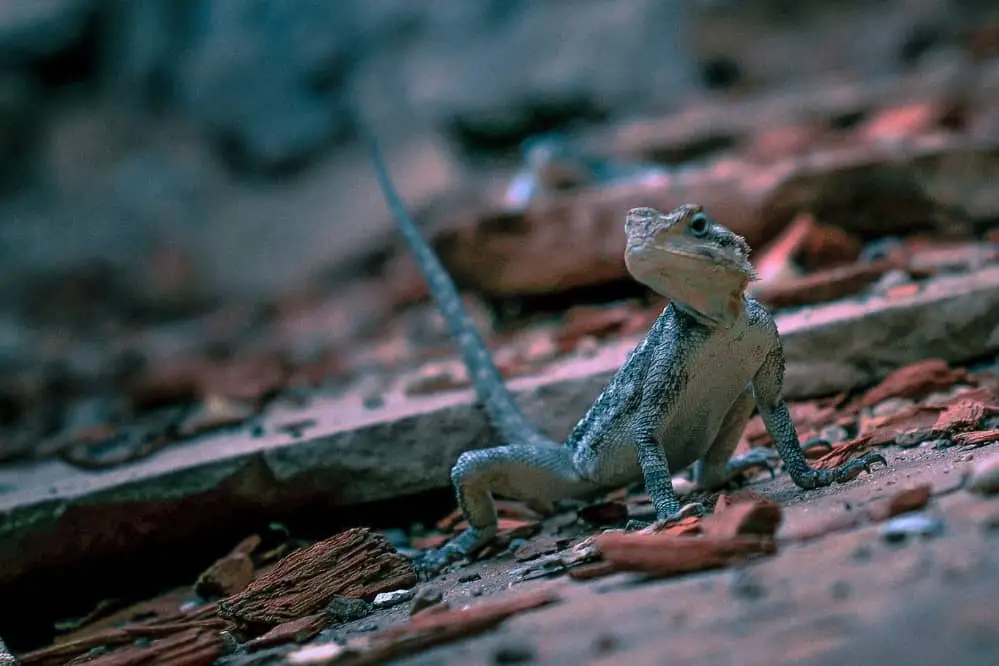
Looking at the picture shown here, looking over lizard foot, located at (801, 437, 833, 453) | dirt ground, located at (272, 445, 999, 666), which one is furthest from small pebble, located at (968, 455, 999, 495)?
lizard foot, located at (801, 437, 833, 453)

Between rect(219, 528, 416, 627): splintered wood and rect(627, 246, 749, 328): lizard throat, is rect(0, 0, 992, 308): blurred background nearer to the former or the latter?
rect(219, 528, 416, 627): splintered wood

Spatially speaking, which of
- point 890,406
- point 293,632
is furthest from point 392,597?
point 890,406

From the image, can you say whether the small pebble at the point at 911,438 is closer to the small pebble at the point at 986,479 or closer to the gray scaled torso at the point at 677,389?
the gray scaled torso at the point at 677,389

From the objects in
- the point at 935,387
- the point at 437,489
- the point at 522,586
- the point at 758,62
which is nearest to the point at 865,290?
the point at 935,387

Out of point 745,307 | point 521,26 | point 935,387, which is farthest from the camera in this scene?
point 521,26

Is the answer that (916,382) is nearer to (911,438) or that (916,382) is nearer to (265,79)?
(911,438)

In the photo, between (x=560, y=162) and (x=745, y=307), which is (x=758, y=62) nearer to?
(x=560, y=162)
